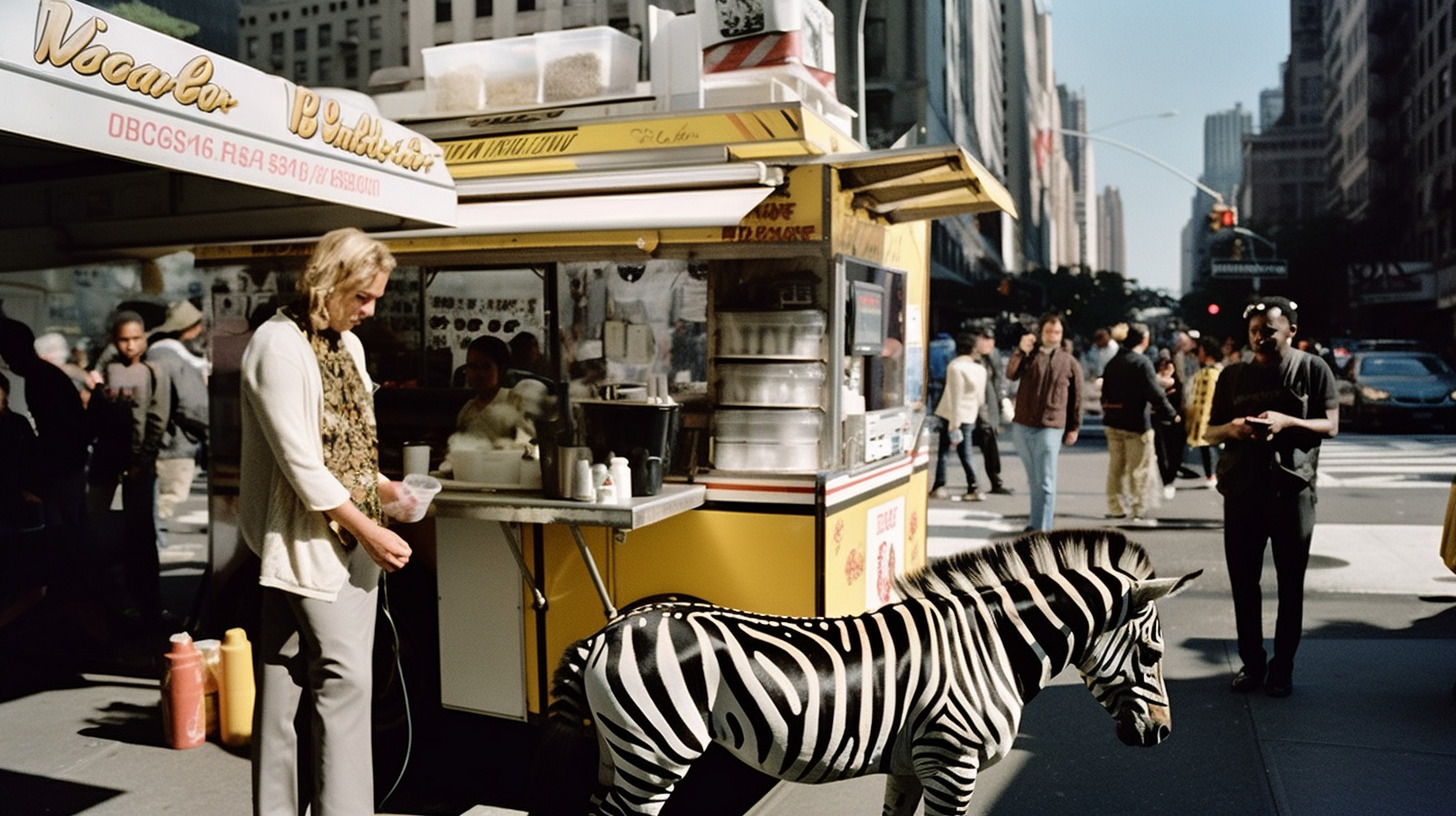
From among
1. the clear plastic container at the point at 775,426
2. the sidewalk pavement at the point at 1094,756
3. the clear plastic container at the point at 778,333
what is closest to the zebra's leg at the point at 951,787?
the sidewalk pavement at the point at 1094,756

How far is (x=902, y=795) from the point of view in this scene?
11.5 feet

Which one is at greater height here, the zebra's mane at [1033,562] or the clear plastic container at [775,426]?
the clear plastic container at [775,426]

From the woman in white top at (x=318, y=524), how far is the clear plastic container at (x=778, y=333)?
193cm

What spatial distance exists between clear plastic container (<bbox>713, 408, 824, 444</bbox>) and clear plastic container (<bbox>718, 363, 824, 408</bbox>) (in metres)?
0.04

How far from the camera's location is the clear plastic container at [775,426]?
5.04 meters

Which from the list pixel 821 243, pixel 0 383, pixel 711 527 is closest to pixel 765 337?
pixel 821 243

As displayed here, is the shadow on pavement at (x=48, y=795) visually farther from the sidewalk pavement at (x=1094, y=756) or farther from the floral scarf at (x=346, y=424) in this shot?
the floral scarf at (x=346, y=424)

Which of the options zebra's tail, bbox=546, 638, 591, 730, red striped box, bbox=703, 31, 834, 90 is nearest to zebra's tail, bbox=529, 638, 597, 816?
zebra's tail, bbox=546, 638, 591, 730

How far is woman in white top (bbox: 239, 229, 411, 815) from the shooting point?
324cm

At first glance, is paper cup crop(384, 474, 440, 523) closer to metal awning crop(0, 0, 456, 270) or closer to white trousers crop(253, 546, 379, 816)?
white trousers crop(253, 546, 379, 816)

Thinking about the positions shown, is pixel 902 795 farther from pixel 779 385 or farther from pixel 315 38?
pixel 315 38

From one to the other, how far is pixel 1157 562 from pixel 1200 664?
3180 millimetres

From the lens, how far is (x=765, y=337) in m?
5.09

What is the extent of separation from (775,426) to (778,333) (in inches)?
16.0
